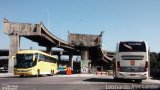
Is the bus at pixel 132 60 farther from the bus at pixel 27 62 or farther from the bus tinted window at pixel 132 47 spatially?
the bus at pixel 27 62

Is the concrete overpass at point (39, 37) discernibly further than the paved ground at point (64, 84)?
Yes

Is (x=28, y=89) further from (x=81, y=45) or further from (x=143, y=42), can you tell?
(x=81, y=45)

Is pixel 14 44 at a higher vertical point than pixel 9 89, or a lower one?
higher

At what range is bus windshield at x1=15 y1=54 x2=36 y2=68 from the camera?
42.5 m

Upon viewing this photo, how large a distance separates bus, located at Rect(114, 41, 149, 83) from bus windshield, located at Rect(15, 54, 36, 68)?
14065mm

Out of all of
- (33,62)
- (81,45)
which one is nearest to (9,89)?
(33,62)

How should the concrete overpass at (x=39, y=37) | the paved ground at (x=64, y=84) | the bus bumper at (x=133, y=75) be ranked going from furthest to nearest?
the concrete overpass at (x=39, y=37), the bus bumper at (x=133, y=75), the paved ground at (x=64, y=84)

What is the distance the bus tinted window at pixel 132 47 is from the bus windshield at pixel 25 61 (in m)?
14.4

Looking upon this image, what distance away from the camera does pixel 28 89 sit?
66.5ft

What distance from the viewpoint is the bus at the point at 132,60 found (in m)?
30.8

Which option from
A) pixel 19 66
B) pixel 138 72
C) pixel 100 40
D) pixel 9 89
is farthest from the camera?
pixel 100 40

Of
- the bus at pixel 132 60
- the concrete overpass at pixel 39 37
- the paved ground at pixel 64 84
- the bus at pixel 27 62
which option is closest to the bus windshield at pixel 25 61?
the bus at pixel 27 62

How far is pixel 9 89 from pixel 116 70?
44.1 ft

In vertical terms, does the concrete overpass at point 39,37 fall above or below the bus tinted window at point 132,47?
above
